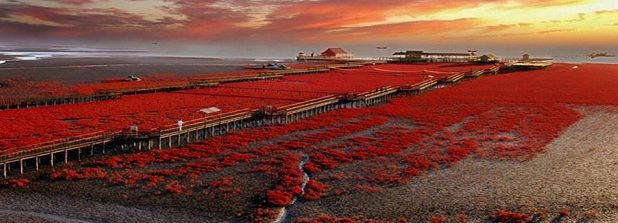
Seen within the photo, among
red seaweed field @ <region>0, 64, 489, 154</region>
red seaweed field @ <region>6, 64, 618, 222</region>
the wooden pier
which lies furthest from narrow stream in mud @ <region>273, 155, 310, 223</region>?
red seaweed field @ <region>0, 64, 489, 154</region>

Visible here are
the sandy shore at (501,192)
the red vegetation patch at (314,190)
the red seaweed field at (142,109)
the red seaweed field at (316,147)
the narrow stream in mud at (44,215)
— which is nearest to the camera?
the narrow stream in mud at (44,215)

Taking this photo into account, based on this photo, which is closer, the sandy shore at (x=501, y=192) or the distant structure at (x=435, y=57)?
the sandy shore at (x=501, y=192)

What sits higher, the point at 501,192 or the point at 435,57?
the point at 435,57

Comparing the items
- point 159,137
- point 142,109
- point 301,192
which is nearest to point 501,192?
point 301,192

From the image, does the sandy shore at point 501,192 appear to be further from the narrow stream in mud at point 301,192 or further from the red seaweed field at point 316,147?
the red seaweed field at point 316,147

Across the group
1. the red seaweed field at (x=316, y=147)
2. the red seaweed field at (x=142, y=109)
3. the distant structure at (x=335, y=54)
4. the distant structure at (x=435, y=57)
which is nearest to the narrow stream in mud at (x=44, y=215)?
the red seaweed field at (x=316, y=147)

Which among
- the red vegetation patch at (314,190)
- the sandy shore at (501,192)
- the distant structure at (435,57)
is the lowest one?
the sandy shore at (501,192)

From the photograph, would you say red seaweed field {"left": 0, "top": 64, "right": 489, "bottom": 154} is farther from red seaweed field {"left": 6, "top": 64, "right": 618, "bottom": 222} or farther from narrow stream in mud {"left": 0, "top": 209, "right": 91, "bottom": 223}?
narrow stream in mud {"left": 0, "top": 209, "right": 91, "bottom": 223}

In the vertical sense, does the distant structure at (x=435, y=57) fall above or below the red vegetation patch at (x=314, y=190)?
above

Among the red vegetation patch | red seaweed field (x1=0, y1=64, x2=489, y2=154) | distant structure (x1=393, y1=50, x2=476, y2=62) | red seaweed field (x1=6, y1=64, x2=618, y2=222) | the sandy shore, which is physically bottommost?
the sandy shore

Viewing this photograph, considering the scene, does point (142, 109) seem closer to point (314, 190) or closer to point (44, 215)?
point (44, 215)

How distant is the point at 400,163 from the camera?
35281 millimetres

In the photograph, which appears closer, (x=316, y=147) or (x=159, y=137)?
(x=159, y=137)

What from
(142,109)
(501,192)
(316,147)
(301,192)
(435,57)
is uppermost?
(435,57)
